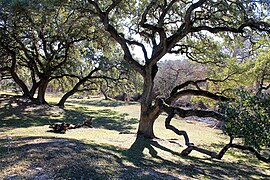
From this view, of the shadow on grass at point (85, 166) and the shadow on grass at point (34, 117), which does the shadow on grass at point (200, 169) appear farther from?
the shadow on grass at point (34, 117)

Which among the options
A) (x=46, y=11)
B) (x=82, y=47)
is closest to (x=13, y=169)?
(x=46, y=11)

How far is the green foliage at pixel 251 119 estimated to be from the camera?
15.5ft

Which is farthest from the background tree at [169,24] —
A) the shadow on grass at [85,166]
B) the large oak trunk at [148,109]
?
the shadow on grass at [85,166]

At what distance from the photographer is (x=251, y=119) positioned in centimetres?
484

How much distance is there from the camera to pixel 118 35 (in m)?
8.66

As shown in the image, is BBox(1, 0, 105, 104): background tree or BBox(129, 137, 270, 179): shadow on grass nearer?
BBox(129, 137, 270, 179): shadow on grass

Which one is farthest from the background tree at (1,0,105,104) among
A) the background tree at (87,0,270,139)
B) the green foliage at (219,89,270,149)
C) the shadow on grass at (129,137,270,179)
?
the green foliage at (219,89,270,149)

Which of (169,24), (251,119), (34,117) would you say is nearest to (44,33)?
(34,117)

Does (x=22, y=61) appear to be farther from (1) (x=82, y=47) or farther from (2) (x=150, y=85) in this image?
(2) (x=150, y=85)

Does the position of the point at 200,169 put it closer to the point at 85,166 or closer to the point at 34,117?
the point at 85,166

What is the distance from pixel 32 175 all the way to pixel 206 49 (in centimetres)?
759

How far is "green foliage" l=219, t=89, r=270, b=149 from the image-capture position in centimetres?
473

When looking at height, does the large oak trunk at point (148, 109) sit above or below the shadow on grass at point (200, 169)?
above

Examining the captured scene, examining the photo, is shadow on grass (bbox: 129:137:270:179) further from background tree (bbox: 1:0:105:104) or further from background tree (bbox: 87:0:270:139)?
background tree (bbox: 1:0:105:104)
